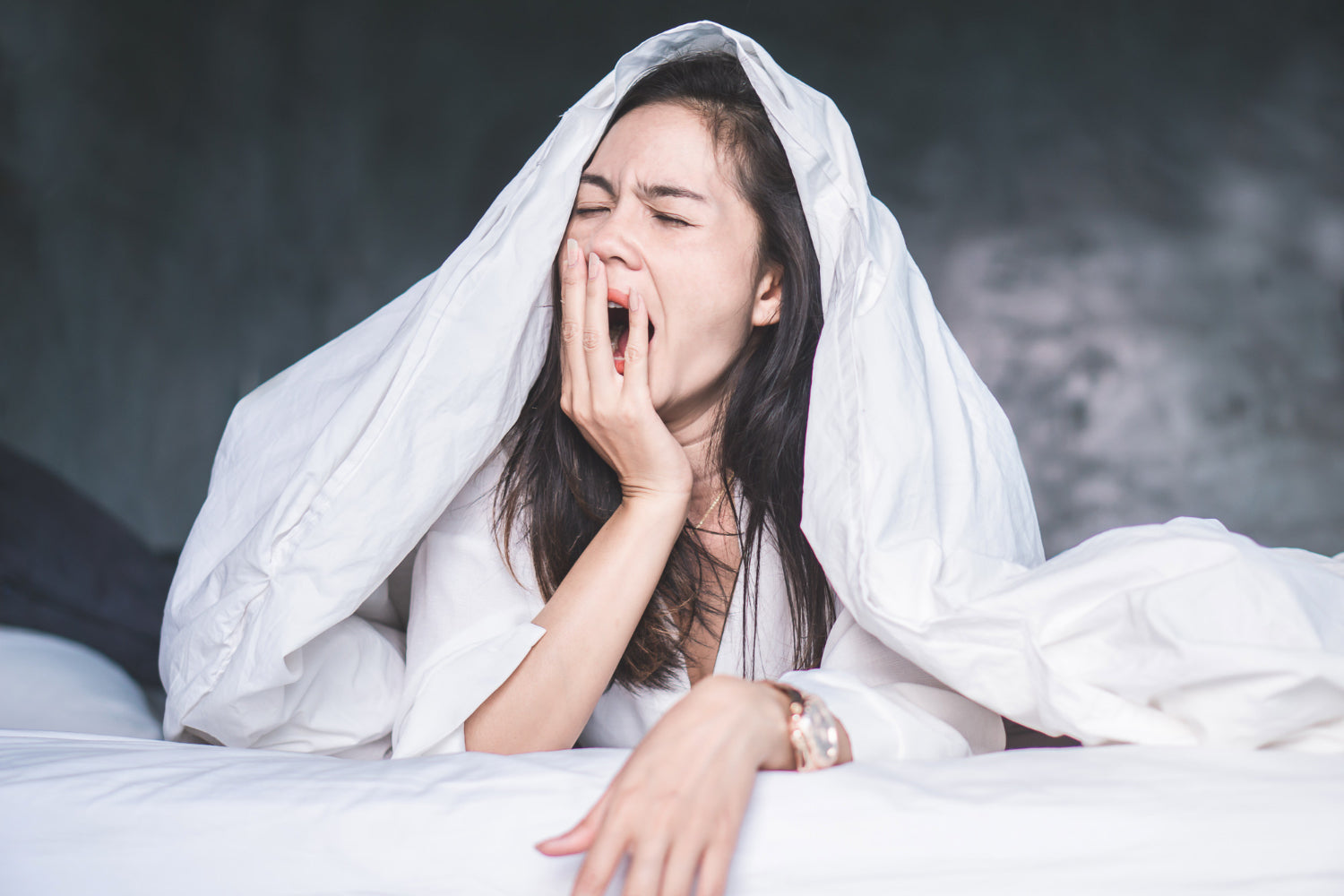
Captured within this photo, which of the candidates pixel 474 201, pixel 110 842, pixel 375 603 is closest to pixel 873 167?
pixel 474 201

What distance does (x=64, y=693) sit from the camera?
1154 millimetres

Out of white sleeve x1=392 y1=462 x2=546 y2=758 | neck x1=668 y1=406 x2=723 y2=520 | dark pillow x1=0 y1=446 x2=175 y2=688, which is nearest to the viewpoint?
white sleeve x1=392 y1=462 x2=546 y2=758

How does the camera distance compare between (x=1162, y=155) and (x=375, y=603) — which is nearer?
(x=375, y=603)

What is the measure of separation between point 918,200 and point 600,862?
243cm

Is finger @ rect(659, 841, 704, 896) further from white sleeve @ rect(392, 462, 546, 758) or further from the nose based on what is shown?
the nose

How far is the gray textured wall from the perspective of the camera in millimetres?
2424

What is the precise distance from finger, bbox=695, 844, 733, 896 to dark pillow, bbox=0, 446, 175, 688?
1.29 m

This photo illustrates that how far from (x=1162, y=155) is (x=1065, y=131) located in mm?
280

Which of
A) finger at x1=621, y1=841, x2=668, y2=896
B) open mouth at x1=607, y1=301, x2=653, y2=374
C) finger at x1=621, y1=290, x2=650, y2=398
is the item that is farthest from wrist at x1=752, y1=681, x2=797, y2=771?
open mouth at x1=607, y1=301, x2=653, y2=374

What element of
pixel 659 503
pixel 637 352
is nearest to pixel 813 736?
pixel 659 503

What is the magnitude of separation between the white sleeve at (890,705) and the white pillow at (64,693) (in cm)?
81

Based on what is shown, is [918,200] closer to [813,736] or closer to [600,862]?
[813,736]

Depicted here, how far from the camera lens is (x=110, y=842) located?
22.0 inches

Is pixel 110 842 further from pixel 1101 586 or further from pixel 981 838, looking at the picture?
pixel 1101 586
